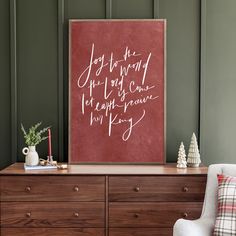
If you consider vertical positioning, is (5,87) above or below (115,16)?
below

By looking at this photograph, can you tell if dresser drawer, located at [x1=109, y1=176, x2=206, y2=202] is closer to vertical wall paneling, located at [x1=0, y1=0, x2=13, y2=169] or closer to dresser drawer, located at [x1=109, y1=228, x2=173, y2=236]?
dresser drawer, located at [x1=109, y1=228, x2=173, y2=236]

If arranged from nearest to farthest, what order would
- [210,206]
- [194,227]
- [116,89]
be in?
[194,227] < [210,206] < [116,89]

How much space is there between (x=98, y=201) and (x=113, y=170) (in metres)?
0.24

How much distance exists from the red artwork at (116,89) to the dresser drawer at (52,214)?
44 cm

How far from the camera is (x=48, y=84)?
2.99 m

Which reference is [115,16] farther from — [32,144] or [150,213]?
[150,213]

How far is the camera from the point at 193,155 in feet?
9.04

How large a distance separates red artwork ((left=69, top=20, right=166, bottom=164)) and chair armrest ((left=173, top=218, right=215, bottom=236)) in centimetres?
77

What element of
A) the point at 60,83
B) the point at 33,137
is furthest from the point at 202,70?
the point at 33,137

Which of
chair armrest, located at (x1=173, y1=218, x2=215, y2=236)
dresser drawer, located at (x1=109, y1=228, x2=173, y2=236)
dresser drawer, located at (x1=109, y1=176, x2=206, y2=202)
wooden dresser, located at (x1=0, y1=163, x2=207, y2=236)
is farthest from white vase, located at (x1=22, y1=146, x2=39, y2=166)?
chair armrest, located at (x1=173, y1=218, x2=215, y2=236)

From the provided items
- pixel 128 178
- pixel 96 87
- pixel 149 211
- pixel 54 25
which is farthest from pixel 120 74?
pixel 149 211

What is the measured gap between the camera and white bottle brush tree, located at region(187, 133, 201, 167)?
2.75m

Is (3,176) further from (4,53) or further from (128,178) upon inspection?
(4,53)

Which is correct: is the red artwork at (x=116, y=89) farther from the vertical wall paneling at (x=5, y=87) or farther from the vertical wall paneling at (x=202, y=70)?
the vertical wall paneling at (x=5, y=87)
